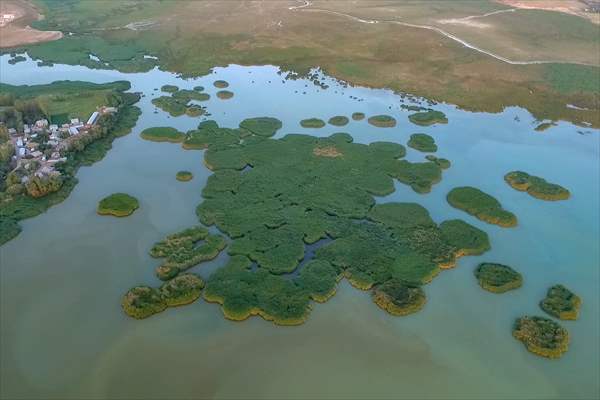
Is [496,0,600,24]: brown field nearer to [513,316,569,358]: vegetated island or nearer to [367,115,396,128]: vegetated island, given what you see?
[367,115,396,128]: vegetated island

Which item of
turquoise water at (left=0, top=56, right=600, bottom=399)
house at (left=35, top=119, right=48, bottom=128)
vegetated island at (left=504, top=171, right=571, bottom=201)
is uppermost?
house at (left=35, top=119, right=48, bottom=128)

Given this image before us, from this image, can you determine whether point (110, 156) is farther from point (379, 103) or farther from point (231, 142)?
point (379, 103)

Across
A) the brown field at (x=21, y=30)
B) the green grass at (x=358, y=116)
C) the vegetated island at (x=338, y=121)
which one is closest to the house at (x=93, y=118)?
the vegetated island at (x=338, y=121)

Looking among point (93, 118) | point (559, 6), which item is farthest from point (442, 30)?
point (93, 118)

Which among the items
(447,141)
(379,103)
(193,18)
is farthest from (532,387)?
(193,18)

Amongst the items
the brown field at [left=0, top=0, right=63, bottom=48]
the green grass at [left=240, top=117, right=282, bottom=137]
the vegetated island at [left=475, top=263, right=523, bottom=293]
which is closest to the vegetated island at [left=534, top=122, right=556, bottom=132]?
the vegetated island at [left=475, top=263, right=523, bottom=293]
